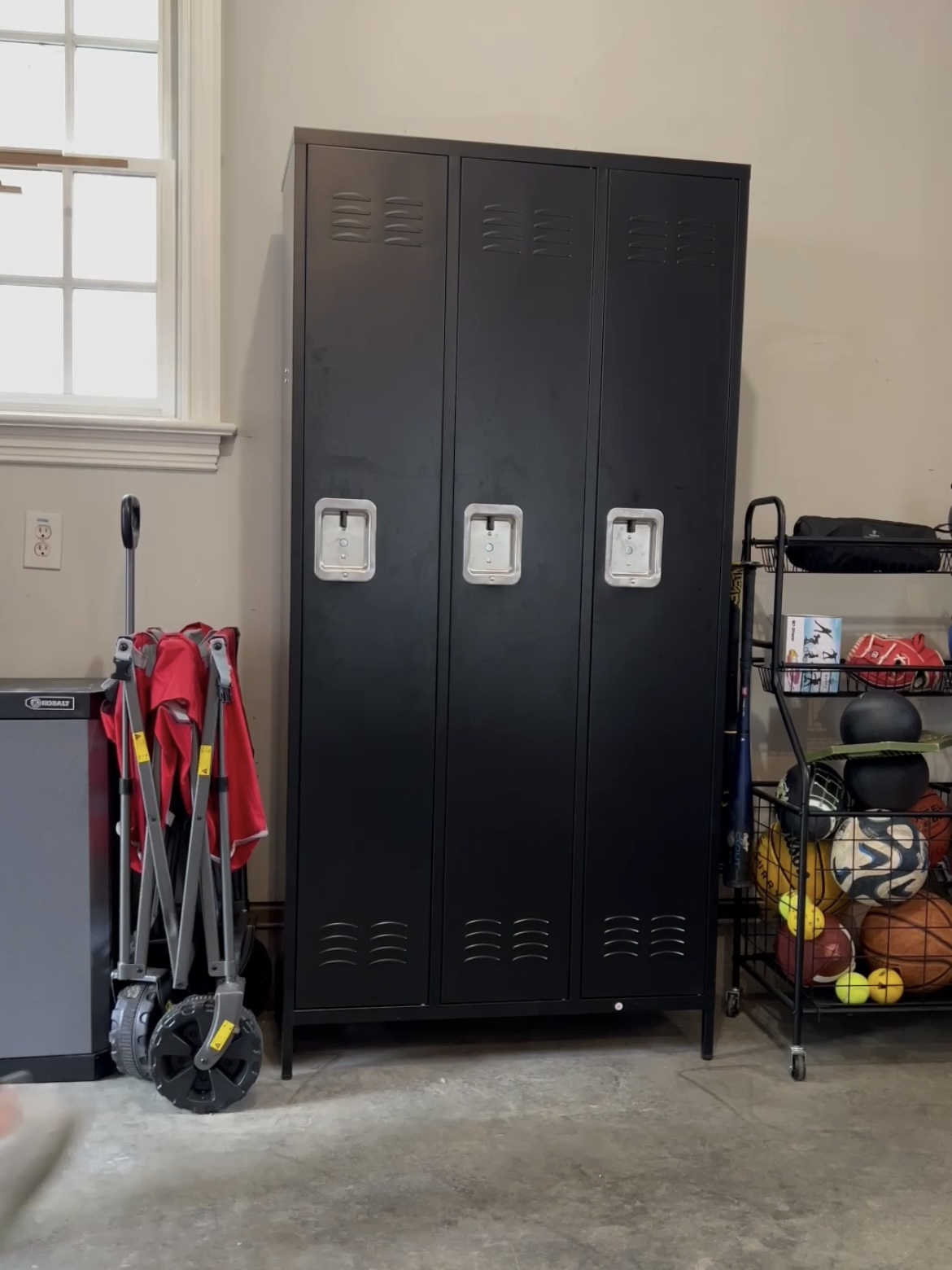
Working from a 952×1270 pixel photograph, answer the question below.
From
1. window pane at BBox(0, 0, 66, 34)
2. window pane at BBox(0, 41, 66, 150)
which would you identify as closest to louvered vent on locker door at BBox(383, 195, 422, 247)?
window pane at BBox(0, 41, 66, 150)

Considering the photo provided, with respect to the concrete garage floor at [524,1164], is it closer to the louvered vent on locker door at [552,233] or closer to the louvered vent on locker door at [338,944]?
the louvered vent on locker door at [338,944]

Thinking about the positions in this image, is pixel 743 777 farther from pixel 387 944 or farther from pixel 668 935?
pixel 387 944

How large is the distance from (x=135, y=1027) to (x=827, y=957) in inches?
61.7

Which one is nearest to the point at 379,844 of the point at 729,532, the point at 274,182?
the point at 729,532

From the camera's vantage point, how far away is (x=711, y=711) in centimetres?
250

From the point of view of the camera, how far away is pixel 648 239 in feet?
7.84

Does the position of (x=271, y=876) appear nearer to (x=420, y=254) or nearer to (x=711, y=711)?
(x=711, y=711)

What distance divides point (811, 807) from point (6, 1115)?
1.82m

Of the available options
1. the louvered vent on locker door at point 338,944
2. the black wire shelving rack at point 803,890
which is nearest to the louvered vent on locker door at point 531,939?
the louvered vent on locker door at point 338,944

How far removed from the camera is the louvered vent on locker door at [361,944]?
237 cm

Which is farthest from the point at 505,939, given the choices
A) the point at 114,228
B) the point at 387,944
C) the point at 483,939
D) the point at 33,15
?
the point at 33,15

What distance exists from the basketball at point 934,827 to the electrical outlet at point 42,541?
2.27 m

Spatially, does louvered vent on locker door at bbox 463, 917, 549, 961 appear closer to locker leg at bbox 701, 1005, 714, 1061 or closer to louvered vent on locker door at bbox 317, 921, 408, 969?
louvered vent on locker door at bbox 317, 921, 408, 969

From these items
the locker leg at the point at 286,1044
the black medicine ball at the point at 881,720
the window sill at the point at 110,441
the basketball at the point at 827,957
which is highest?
the window sill at the point at 110,441
